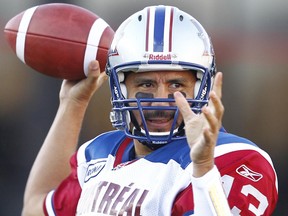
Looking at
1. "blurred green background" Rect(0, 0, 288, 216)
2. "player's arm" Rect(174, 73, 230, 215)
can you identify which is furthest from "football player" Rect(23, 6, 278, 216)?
"blurred green background" Rect(0, 0, 288, 216)

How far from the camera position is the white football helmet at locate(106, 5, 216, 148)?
8.36 ft

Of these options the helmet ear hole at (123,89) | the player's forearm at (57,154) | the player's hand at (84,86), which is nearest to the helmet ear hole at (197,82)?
the helmet ear hole at (123,89)

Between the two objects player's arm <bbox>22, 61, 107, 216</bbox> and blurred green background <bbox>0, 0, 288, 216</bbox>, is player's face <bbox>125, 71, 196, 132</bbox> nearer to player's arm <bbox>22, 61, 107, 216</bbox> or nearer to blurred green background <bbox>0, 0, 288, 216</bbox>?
player's arm <bbox>22, 61, 107, 216</bbox>

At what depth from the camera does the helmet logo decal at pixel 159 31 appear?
8.48ft

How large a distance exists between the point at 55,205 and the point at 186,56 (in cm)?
72

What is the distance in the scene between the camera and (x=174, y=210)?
2350 mm

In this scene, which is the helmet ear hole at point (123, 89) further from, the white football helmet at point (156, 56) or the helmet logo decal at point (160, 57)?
the helmet logo decal at point (160, 57)

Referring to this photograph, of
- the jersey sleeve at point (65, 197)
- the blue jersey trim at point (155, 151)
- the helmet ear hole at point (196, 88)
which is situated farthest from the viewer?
the jersey sleeve at point (65, 197)

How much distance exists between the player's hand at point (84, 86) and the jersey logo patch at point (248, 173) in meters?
0.75

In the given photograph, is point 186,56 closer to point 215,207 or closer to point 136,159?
point 136,159

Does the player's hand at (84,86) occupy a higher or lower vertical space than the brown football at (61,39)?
lower

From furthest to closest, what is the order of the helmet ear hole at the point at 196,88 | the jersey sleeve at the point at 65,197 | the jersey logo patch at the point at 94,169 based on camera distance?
the jersey sleeve at the point at 65,197, the jersey logo patch at the point at 94,169, the helmet ear hole at the point at 196,88

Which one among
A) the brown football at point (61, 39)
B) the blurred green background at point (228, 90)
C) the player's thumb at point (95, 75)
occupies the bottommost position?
the blurred green background at point (228, 90)

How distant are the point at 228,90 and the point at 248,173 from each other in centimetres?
289
